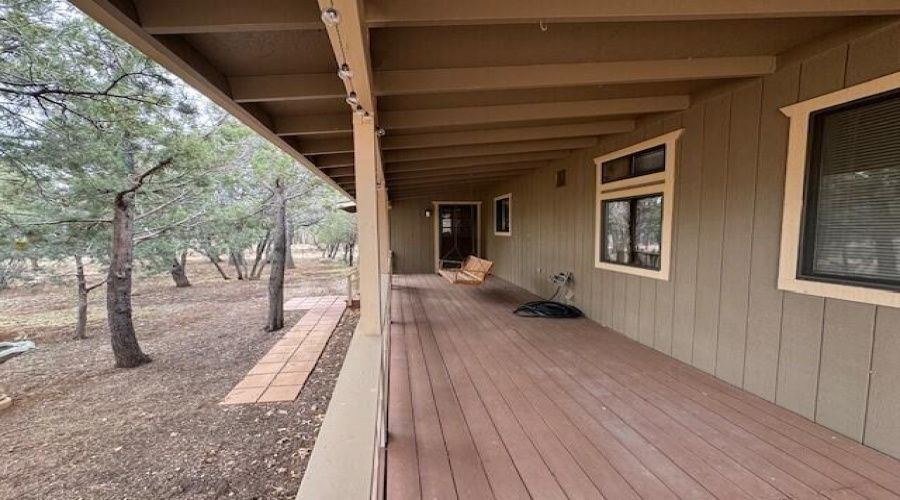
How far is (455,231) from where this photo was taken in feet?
31.1

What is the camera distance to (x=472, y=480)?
1.65 meters

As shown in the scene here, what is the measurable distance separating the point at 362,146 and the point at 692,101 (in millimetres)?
2669

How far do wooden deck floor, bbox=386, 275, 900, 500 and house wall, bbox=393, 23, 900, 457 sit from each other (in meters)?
0.18

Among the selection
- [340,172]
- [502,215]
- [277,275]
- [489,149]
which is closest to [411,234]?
[502,215]

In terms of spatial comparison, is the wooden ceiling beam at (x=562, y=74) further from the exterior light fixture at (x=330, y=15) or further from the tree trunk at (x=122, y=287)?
the tree trunk at (x=122, y=287)

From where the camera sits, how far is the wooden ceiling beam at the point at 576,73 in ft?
7.14

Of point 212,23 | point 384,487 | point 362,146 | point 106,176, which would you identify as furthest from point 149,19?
point 106,176

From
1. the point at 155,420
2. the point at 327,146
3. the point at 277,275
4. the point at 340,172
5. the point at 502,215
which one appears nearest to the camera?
the point at 327,146

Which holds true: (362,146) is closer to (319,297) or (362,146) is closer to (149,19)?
(149,19)

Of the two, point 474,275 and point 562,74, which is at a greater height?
point 562,74

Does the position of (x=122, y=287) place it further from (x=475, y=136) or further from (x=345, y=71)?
(x=345, y=71)

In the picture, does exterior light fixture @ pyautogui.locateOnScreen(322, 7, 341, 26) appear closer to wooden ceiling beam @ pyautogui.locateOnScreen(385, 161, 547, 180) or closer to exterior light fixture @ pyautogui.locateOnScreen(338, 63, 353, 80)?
exterior light fixture @ pyautogui.locateOnScreen(338, 63, 353, 80)

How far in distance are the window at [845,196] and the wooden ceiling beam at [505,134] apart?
158 centimetres

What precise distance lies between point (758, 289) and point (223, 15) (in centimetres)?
330
